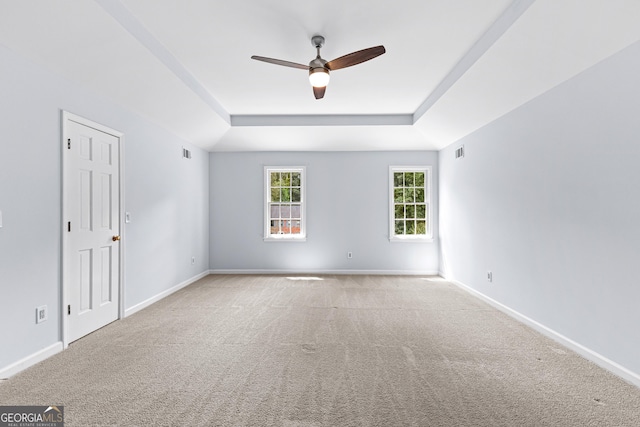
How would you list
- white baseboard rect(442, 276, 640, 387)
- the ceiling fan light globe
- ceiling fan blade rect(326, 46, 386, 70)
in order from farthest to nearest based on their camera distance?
the ceiling fan light globe, ceiling fan blade rect(326, 46, 386, 70), white baseboard rect(442, 276, 640, 387)

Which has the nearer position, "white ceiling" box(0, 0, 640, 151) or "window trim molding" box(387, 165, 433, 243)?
"white ceiling" box(0, 0, 640, 151)

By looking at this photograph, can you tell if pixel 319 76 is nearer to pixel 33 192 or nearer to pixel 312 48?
pixel 312 48

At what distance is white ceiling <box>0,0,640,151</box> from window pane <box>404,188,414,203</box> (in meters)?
1.72

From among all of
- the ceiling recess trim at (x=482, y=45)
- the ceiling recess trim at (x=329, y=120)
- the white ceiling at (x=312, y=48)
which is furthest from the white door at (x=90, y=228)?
the ceiling recess trim at (x=482, y=45)

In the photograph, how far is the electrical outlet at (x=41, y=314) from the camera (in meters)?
2.52

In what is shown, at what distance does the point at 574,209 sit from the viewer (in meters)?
2.74

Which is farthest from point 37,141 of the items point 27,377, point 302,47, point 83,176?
point 302,47

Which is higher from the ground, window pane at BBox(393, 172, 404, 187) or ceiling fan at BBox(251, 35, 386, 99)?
ceiling fan at BBox(251, 35, 386, 99)

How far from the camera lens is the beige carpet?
186 cm

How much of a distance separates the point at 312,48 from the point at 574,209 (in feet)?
9.85

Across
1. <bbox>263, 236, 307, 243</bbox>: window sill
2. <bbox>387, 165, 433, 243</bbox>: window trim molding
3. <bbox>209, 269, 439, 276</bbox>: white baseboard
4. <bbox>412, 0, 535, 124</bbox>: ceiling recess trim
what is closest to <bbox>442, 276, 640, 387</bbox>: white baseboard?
<bbox>209, 269, 439, 276</bbox>: white baseboard

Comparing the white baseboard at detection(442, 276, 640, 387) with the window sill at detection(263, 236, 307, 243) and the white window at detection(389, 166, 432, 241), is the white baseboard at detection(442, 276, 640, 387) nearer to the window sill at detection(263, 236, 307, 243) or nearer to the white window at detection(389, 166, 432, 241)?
the white window at detection(389, 166, 432, 241)

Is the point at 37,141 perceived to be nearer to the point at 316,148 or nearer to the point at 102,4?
the point at 102,4

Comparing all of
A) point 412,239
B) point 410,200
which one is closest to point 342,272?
point 412,239
